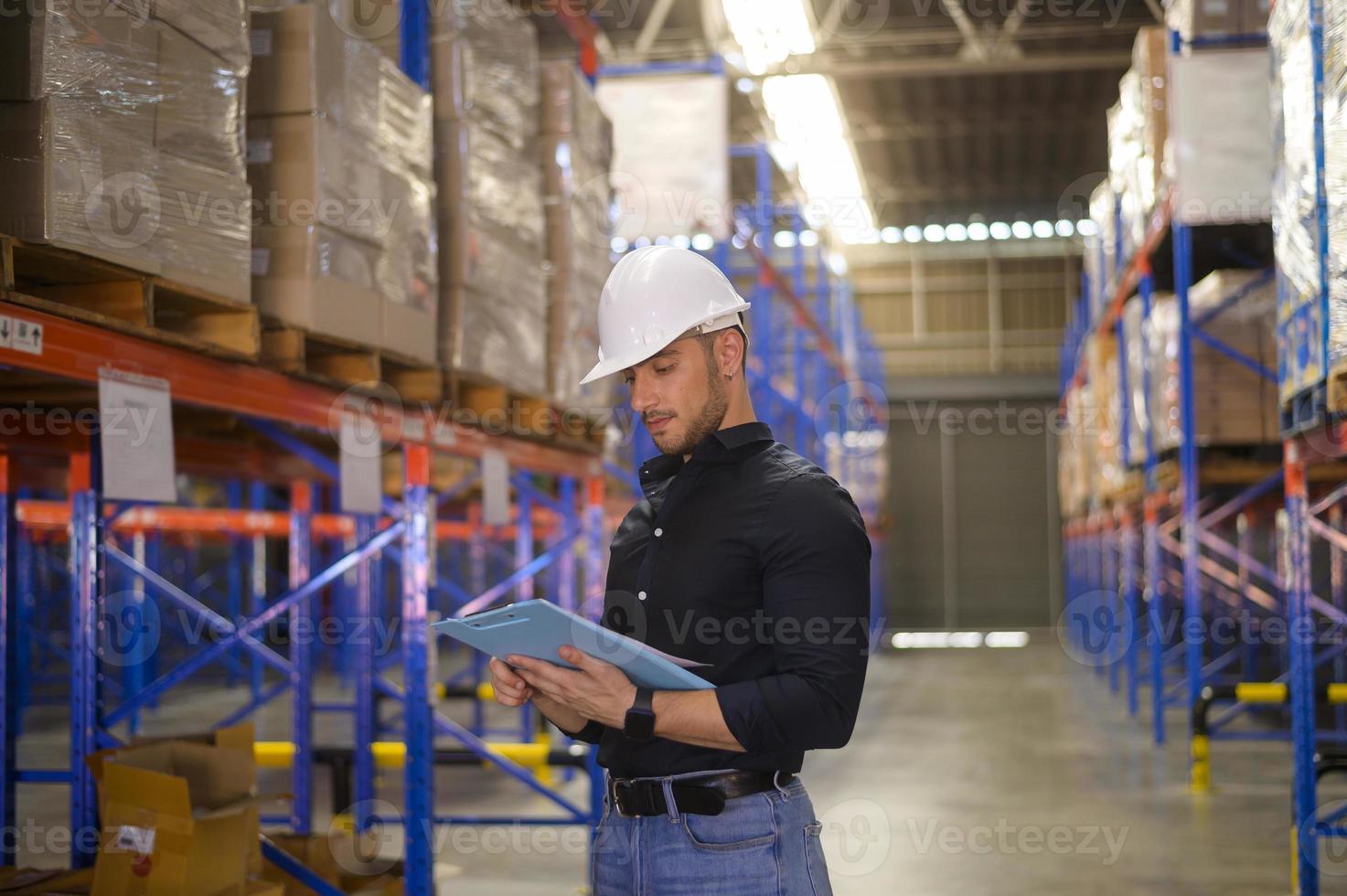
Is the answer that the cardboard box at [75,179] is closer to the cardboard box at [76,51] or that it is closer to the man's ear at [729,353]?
the cardboard box at [76,51]

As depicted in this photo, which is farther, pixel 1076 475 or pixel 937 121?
pixel 937 121

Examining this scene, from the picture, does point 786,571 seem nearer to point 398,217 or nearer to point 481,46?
point 398,217

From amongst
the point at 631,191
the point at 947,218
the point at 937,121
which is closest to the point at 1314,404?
the point at 631,191

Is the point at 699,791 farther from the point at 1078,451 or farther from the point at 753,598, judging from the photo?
the point at 1078,451

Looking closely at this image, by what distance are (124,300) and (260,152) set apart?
1.08 metres

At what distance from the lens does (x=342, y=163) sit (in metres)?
4.51

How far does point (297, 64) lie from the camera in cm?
436

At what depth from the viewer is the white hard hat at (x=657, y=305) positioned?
239 centimetres

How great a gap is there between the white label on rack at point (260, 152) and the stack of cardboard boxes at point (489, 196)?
130 cm

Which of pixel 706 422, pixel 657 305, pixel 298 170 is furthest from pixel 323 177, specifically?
pixel 706 422

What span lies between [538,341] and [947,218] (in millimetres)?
22874

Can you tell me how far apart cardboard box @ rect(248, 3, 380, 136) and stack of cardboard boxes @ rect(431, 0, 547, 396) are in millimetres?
1089

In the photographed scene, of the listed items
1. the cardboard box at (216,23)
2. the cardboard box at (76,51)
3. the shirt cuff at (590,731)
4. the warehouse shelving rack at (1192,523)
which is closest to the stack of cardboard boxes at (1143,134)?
the warehouse shelving rack at (1192,523)

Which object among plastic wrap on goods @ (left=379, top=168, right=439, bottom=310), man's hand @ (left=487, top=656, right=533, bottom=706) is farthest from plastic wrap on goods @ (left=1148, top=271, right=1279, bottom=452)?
man's hand @ (left=487, top=656, right=533, bottom=706)
